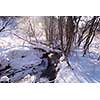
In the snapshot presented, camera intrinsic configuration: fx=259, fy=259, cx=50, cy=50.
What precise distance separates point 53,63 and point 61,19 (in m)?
0.40

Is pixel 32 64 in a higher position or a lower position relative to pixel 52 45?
lower

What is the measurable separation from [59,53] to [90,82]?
38cm

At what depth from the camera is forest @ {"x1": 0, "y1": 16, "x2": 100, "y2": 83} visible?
2.32 metres

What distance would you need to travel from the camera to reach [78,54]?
2330mm

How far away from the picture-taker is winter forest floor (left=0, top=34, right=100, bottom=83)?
7.63 ft

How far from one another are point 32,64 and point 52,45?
0.82ft

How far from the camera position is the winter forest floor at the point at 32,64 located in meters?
2.33

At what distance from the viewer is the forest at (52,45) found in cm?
232

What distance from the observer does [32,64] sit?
2348 mm
